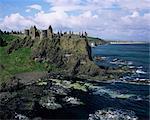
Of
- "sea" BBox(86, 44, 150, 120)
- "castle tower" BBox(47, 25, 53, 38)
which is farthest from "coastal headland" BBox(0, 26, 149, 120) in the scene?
"sea" BBox(86, 44, 150, 120)

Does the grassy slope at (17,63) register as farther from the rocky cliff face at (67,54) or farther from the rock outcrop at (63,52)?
the rocky cliff face at (67,54)

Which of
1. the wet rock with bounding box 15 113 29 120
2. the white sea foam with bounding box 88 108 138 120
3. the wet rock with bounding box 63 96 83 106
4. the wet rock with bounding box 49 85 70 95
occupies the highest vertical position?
the wet rock with bounding box 49 85 70 95

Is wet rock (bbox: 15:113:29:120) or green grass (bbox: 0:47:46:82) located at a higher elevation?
green grass (bbox: 0:47:46:82)

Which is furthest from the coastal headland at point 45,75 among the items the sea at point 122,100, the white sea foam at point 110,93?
the sea at point 122,100

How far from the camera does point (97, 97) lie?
108 metres

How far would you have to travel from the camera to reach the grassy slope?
142587mm

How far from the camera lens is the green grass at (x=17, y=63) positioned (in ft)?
468

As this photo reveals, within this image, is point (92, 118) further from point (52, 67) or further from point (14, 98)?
point (52, 67)

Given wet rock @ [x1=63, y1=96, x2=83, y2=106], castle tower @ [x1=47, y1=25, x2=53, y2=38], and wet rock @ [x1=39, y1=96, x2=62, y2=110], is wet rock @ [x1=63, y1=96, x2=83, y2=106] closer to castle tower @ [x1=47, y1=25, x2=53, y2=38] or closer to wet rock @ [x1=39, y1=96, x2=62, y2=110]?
wet rock @ [x1=39, y1=96, x2=62, y2=110]

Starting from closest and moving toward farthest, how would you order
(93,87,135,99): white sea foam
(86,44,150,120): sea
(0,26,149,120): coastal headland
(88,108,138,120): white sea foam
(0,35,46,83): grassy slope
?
(88,108,138,120): white sea foam < (86,44,150,120): sea < (0,26,149,120): coastal headland < (93,87,135,99): white sea foam < (0,35,46,83): grassy slope

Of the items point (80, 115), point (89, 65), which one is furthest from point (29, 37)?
point (80, 115)

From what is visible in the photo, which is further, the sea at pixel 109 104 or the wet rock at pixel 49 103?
the wet rock at pixel 49 103

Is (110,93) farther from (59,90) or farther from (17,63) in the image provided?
(17,63)

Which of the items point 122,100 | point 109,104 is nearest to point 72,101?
point 109,104
